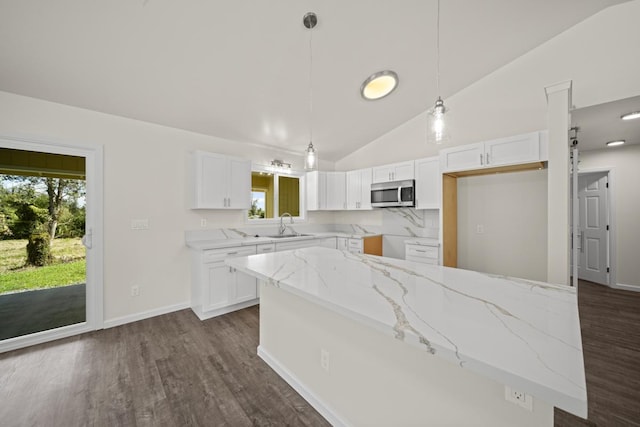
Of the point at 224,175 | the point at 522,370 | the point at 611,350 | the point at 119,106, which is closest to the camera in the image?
the point at 522,370

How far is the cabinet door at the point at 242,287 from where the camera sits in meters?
3.30

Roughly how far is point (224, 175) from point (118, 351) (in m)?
2.21

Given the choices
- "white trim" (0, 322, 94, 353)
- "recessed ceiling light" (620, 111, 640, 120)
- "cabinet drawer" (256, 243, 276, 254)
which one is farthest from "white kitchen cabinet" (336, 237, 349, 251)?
"recessed ceiling light" (620, 111, 640, 120)

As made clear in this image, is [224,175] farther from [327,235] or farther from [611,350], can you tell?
[611,350]

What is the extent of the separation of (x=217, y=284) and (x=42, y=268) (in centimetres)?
173

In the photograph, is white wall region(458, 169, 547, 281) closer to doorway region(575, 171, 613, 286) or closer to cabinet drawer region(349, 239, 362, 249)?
cabinet drawer region(349, 239, 362, 249)

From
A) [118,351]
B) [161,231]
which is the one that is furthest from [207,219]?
[118,351]

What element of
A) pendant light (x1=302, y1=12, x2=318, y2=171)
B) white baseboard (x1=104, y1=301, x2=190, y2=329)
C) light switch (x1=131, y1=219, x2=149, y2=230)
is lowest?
white baseboard (x1=104, y1=301, x2=190, y2=329)

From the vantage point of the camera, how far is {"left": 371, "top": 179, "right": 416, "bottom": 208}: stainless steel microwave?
376cm

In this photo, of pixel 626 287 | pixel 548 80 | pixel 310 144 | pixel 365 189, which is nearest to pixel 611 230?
pixel 626 287

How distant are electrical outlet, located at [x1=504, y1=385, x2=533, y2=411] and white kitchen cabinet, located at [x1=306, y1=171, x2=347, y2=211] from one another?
12.9ft

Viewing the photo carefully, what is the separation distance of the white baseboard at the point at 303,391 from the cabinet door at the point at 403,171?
3017 millimetres

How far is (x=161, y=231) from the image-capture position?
10.6 ft

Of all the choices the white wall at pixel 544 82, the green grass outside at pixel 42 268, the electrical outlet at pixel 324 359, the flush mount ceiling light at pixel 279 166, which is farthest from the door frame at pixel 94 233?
the white wall at pixel 544 82
